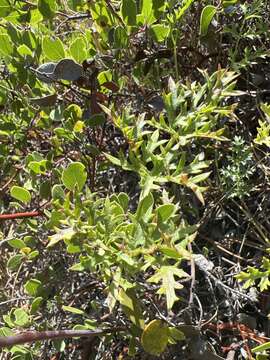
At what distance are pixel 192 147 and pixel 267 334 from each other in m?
0.43

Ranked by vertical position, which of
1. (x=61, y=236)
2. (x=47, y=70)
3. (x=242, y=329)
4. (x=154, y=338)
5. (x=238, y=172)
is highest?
(x=47, y=70)

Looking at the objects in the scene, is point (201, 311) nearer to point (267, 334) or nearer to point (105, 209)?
point (267, 334)

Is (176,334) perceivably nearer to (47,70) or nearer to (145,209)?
(145,209)

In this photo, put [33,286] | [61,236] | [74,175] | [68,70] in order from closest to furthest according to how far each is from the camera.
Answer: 1. [61,236]
2. [74,175]
3. [68,70]
4. [33,286]

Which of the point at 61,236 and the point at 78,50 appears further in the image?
the point at 78,50

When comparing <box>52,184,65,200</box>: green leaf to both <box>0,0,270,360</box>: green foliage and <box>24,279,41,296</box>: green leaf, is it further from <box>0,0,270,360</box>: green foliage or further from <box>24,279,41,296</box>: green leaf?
<box>24,279,41,296</box>: green leaf

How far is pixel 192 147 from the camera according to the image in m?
1.28

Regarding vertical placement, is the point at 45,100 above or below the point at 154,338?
above

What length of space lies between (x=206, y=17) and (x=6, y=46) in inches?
16.1

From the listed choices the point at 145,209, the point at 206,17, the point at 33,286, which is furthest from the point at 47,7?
the point at 33,286

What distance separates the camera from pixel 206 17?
117cm

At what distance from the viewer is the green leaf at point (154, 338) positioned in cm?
107

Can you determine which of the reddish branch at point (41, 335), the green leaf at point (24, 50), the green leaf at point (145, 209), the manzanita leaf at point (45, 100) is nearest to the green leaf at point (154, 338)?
the reddish branch at point (41, 335)

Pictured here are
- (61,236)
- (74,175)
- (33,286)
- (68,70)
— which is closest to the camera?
(61,236)
